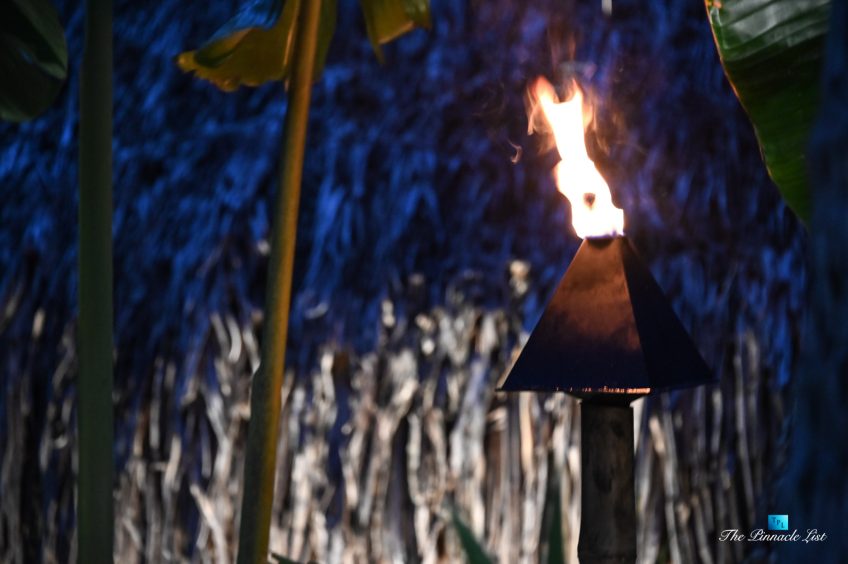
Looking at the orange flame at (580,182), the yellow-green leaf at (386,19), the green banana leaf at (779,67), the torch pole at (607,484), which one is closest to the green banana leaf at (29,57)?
the yellow-green leaf at (386,19)

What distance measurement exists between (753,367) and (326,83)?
90 centimetres

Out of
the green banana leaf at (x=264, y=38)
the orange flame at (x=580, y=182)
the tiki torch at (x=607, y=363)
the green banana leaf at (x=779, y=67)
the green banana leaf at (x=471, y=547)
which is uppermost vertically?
the green banana leaf at (x=264, y=38)

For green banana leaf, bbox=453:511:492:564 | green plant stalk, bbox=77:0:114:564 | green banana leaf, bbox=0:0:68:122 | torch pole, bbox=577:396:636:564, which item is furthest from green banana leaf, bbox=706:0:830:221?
green banana leaf, bbox=0:0:68:122

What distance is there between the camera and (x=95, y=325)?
4.78 feet

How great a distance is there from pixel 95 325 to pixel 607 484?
806 millimetres

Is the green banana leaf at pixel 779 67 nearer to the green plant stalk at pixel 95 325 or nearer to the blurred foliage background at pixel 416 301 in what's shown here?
the blurred foliage background at pixel 416 301

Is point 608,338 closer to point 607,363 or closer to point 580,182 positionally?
point 607,363

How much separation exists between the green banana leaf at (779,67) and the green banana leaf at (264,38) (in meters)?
0.44

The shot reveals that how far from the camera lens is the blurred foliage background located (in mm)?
1726

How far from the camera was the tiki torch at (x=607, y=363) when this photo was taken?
0.94m

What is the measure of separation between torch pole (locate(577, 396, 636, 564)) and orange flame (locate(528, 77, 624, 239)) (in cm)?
18

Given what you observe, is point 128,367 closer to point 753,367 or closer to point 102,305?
point 102,305

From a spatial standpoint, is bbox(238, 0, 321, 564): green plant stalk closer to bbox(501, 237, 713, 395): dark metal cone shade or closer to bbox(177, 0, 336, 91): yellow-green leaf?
bbox(177, 0, 336, 91): yellow-green leaf

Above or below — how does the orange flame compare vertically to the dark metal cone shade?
above
